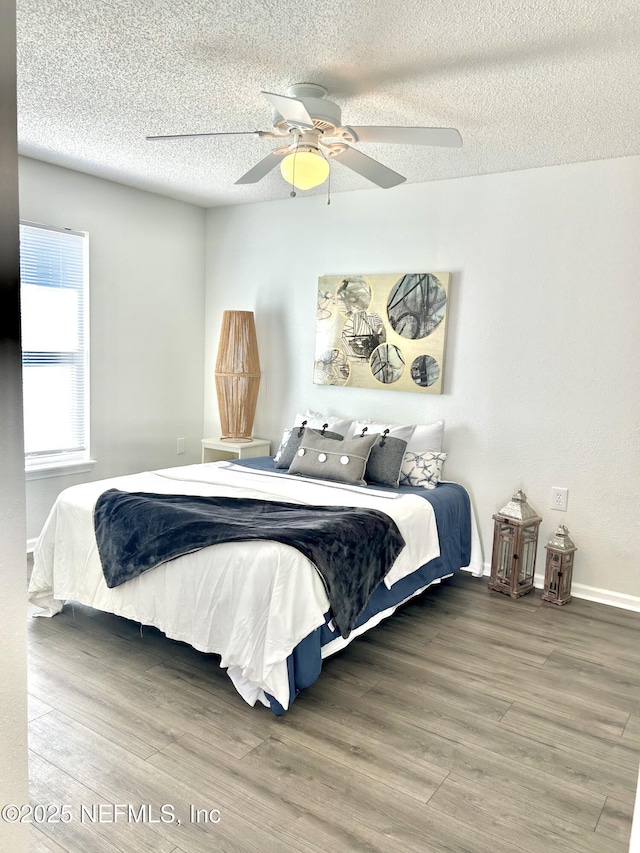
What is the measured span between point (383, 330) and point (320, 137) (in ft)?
6.07

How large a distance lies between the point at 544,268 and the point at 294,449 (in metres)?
1.92

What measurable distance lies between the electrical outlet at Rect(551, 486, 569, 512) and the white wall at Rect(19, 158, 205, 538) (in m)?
3.01

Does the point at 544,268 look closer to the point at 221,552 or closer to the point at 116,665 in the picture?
the point at 221,552

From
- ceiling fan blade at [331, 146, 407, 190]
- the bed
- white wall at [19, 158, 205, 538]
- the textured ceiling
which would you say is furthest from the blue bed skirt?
the textured ceiling

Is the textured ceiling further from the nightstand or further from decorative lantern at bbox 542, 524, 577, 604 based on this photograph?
decorative lantern at bbox 542, 524, 577, 604

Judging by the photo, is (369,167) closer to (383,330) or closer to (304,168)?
(304,168)

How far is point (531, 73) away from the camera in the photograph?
258 cm

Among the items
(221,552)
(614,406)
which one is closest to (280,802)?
(221,552)

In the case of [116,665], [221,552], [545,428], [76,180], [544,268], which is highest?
[76,180]

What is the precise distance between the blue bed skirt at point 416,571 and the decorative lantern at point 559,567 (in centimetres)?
51

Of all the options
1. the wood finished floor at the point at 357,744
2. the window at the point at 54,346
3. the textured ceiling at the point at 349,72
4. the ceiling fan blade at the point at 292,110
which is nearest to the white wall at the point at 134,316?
the window at the point at 54,346

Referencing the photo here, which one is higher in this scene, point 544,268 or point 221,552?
point 544,268

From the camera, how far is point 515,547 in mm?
3789

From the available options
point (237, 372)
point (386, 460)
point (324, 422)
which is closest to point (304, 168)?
point (386, 460)
